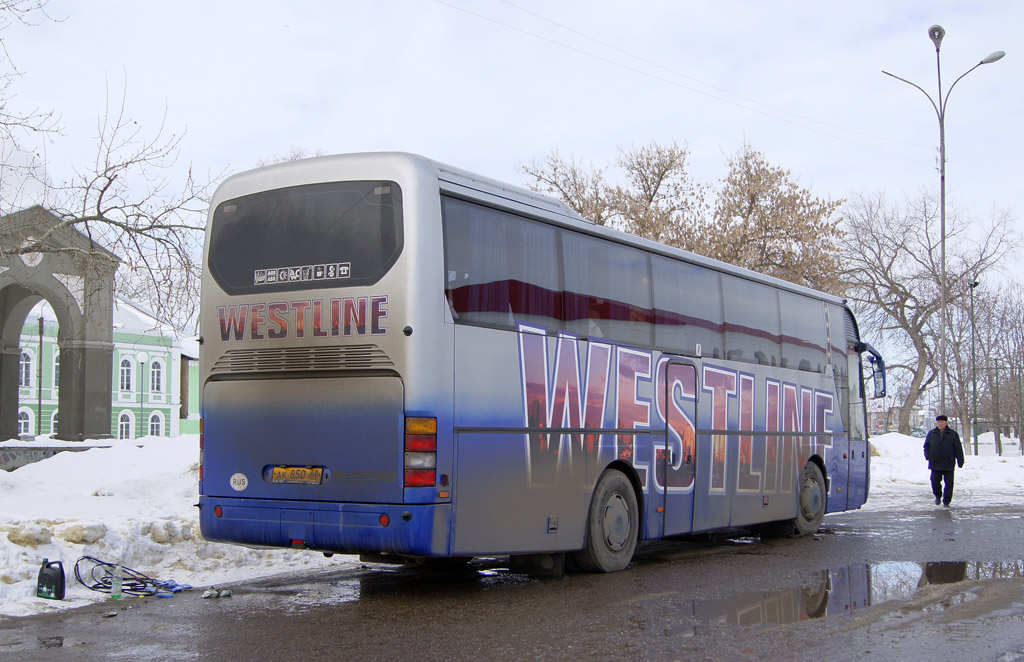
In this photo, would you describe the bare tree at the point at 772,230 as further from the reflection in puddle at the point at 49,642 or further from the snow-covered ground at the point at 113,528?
the reflection in puddle at the point at 49,642

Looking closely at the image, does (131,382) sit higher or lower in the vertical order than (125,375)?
lower

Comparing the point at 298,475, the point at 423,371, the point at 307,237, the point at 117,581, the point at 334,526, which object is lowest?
the point at 117,581

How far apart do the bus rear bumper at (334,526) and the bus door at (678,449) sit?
386cm

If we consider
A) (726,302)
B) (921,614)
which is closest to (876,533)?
(726,302)

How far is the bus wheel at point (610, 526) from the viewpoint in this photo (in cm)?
1038

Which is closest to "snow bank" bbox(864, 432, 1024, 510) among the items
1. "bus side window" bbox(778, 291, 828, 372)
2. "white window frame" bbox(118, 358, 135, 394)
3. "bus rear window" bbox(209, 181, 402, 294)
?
"bus side window" bbox(778, 291, 828, 372)

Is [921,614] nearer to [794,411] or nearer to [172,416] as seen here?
[794,411]

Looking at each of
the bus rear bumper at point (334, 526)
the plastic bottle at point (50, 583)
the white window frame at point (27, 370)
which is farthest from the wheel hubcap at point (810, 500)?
the white window frame at point (27, 370)

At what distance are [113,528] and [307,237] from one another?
12.2ft

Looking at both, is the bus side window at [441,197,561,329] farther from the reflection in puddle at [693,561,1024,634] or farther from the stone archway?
the stone archway

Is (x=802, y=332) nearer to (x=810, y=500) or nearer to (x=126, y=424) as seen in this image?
(x=810, y=500)

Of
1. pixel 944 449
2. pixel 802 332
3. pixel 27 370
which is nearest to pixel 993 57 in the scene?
pixel 944 449

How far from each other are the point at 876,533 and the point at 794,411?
2.23 m

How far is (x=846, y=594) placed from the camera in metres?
9.29
